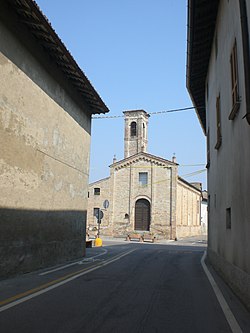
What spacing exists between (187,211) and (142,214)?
890 centimetres

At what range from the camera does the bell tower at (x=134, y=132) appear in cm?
5991

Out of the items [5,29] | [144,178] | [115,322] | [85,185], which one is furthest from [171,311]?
[144,178]

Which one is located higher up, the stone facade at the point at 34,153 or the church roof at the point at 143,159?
the church roof at the point at 143,159

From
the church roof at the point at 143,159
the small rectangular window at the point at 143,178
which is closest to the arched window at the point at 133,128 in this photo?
the church roof at the point at 143,159

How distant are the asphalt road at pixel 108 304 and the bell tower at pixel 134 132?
49.8 metres

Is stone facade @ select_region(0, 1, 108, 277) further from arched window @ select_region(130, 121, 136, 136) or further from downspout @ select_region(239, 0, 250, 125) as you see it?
arched window @ select_region(130, 121, 136, 136)

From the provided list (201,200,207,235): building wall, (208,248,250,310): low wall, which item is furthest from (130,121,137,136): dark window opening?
(208,248,250,310): low wall

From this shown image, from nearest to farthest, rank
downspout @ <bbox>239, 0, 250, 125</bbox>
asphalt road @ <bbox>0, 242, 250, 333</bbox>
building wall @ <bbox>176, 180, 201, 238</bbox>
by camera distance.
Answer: asphalt road @ <bbox>0, 242, 250, 333</bbox> → downspout @ <bbox>239, 0, 250, 125</bbox> → building wall @ <bbox>176, 180, 201, 238</bbox>

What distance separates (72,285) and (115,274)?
2.41m

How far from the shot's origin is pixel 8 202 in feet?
31.2

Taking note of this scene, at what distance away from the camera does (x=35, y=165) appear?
11.2m

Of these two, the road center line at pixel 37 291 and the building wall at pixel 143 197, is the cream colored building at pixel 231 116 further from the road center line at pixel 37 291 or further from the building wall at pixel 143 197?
the building wall at pixel 143 197

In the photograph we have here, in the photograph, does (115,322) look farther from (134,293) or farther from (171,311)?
(134,293)

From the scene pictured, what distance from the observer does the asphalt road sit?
5.26 m
